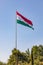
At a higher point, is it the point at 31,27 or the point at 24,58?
the point at 31,27

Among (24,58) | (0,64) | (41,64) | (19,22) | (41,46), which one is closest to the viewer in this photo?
(19,22)

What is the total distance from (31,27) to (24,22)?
54.3 inches

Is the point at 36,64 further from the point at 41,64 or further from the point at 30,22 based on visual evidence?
the point at 30,22

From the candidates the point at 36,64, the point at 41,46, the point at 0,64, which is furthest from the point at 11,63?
the point at 41,46

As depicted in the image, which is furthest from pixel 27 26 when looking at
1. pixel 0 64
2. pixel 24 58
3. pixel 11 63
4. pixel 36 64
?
pixel 0 64

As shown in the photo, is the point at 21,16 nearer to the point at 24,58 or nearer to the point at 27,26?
the point at 27,26

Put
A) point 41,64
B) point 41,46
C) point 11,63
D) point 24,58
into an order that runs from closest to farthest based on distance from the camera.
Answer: point 41,64 < point 11,63 < point 24,58 < point 41,46

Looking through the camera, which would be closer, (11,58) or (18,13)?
(18,13)

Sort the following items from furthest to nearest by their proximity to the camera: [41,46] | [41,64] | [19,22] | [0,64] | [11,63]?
[41,46], [0,64], [11,63], [41,64], [19,22]

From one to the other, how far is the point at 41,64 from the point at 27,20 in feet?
68.8

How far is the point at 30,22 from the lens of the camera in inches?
1277

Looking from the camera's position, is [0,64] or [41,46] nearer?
[0,64]

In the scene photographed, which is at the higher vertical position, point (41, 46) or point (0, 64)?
point (41, 46)

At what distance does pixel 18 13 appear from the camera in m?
32.1
